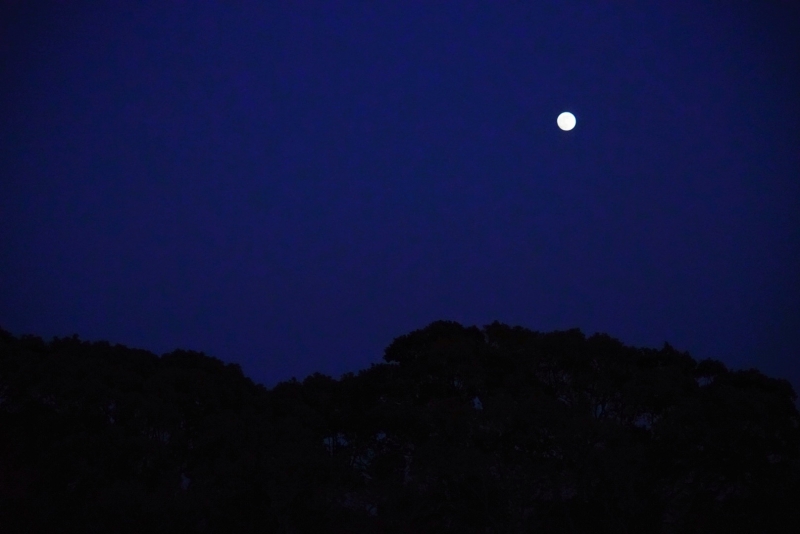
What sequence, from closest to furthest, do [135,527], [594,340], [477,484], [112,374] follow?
[135,527]
[477,484]
[112,374]
[594,340]

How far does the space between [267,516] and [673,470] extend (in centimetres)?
1359

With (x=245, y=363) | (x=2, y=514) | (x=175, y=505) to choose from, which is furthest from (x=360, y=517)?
(x=245, y=363)

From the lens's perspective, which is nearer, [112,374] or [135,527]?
[135,527]

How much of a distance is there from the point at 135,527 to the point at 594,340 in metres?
18.1

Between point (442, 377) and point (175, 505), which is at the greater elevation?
point (442, 377)

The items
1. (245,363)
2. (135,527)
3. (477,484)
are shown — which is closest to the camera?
(135,527)

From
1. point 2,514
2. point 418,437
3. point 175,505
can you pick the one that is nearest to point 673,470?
point 418,437

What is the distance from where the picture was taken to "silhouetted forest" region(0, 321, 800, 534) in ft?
77.1

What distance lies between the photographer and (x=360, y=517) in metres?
24.5

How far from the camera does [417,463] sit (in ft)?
81.0

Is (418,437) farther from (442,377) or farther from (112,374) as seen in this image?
(112,374)

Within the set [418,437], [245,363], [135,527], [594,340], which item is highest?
[245,363]

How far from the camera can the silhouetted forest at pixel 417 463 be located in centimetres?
2350

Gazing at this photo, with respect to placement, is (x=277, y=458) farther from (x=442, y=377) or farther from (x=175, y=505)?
(x=442, y=377)
